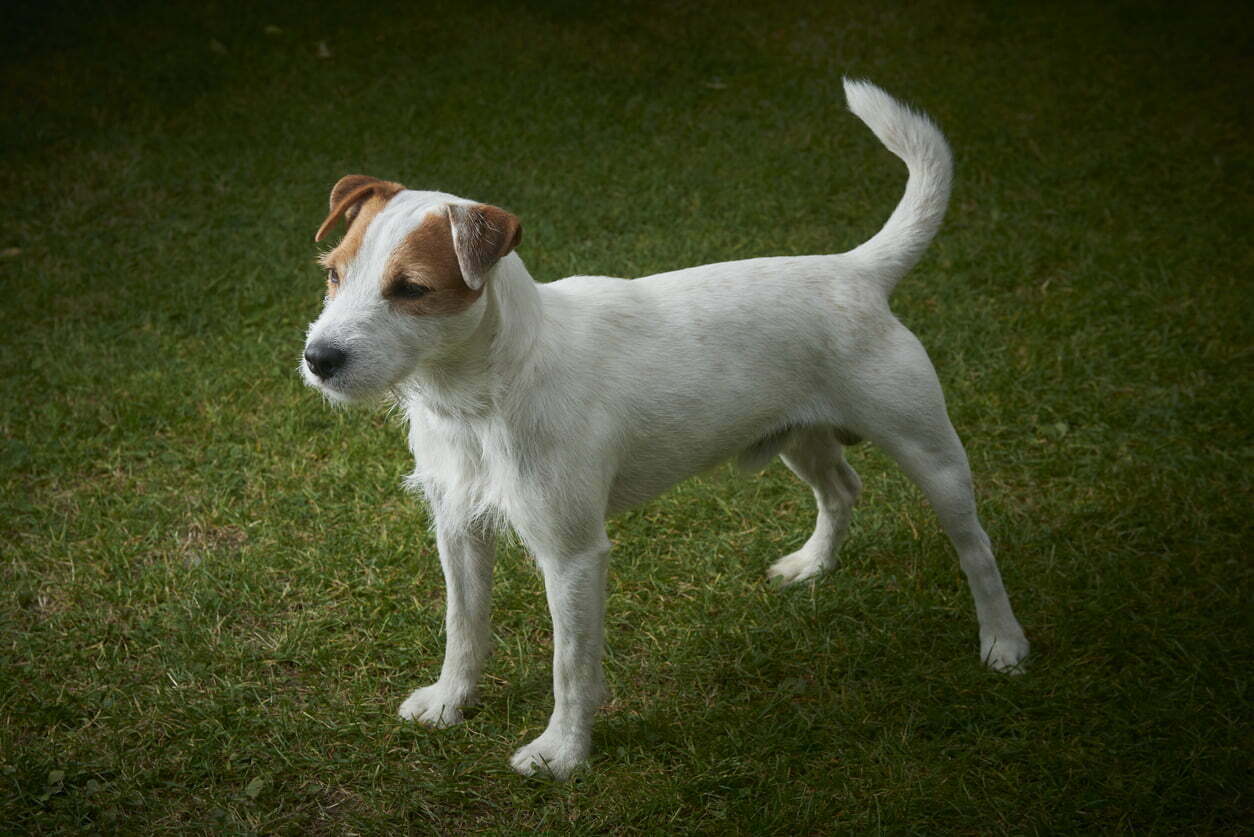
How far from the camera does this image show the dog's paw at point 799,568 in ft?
14.4

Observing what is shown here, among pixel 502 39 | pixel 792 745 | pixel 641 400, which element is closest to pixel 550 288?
pixel 641 400

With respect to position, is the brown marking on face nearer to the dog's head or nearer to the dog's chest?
the dog's head

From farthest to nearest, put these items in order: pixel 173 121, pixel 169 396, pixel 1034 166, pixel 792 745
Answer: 1. pixel 173 121
2. pixel 1034 166
3. pixel 169 396
4. pixel 792 745

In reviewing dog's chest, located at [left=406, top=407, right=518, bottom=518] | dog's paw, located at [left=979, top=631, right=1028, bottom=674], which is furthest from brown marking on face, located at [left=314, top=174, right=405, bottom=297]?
dog's paw, located at [left=979, top=631, right=1028, bottom=674]

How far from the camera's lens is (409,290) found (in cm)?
278

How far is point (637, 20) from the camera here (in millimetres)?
9781

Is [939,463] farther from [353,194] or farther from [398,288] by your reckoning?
[353,194]

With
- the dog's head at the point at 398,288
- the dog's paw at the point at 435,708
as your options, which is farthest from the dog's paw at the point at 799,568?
the dog's head at the point at 398,288

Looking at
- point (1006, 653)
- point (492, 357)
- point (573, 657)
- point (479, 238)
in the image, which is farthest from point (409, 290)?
A: point (1006, 653)

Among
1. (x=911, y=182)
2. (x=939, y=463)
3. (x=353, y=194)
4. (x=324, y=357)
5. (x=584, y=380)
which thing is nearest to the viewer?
(x=324, y=357)

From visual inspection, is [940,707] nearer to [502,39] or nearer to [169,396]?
[169,396]

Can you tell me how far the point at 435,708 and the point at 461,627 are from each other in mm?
A: 300

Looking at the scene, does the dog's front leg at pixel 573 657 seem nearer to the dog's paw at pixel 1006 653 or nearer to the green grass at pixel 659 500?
the green grass at pixel 659 500

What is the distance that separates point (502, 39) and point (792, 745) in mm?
7390
